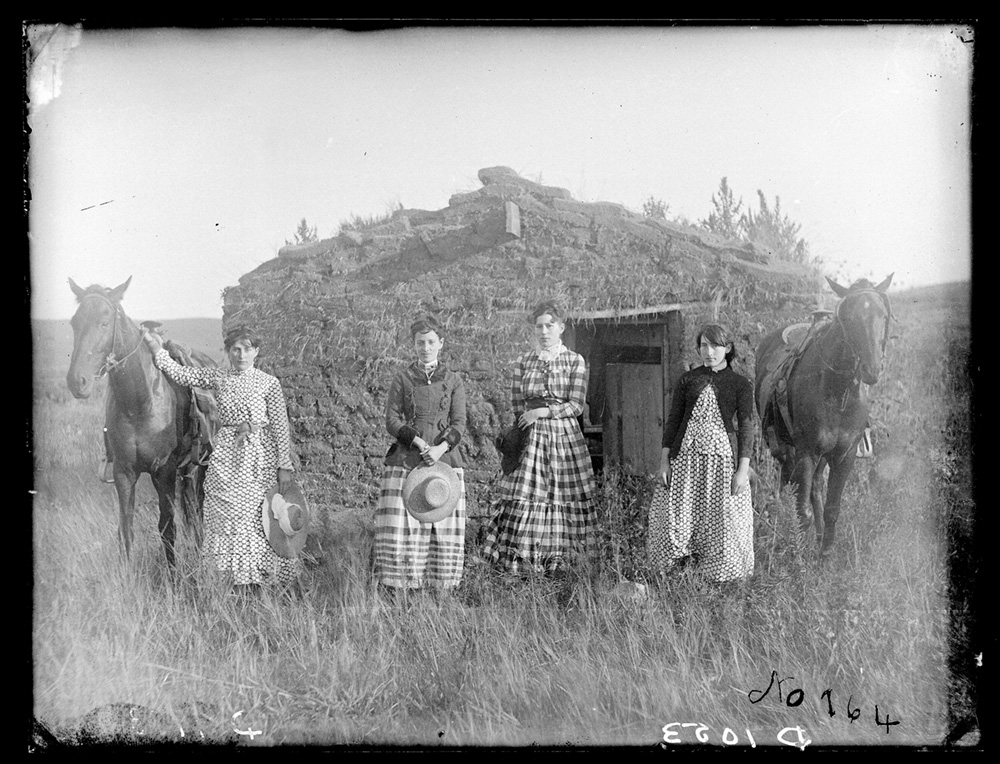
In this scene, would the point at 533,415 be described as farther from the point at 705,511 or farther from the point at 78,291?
the point at 78,291

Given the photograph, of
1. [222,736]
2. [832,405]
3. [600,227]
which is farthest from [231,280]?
[832,405]

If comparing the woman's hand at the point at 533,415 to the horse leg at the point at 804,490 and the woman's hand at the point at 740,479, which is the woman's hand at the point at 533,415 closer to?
the woman's hand at the point at 740,479

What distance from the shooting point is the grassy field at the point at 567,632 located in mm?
5074

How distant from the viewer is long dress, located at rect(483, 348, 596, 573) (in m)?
5.40

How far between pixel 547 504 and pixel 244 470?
2.03 metres

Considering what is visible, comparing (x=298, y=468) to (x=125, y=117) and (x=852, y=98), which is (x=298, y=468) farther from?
(x=852, y=98)

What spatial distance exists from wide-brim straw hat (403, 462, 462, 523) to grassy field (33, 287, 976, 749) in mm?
443

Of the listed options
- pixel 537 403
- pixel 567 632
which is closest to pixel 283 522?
pixel 537 403

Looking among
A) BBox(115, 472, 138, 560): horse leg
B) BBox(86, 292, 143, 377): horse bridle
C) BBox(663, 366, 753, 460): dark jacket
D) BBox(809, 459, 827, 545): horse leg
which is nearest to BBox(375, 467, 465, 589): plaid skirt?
BBox(663, 366, 753, 460): dark jacket

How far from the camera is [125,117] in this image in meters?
5.57

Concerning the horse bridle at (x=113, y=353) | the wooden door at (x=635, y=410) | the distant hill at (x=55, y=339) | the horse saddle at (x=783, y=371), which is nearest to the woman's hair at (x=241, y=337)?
the distant hill at (x=55, y=339)

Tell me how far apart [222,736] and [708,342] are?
4001 mm

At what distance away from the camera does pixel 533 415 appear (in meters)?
5.41

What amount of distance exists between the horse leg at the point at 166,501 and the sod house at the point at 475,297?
90 centimetres
